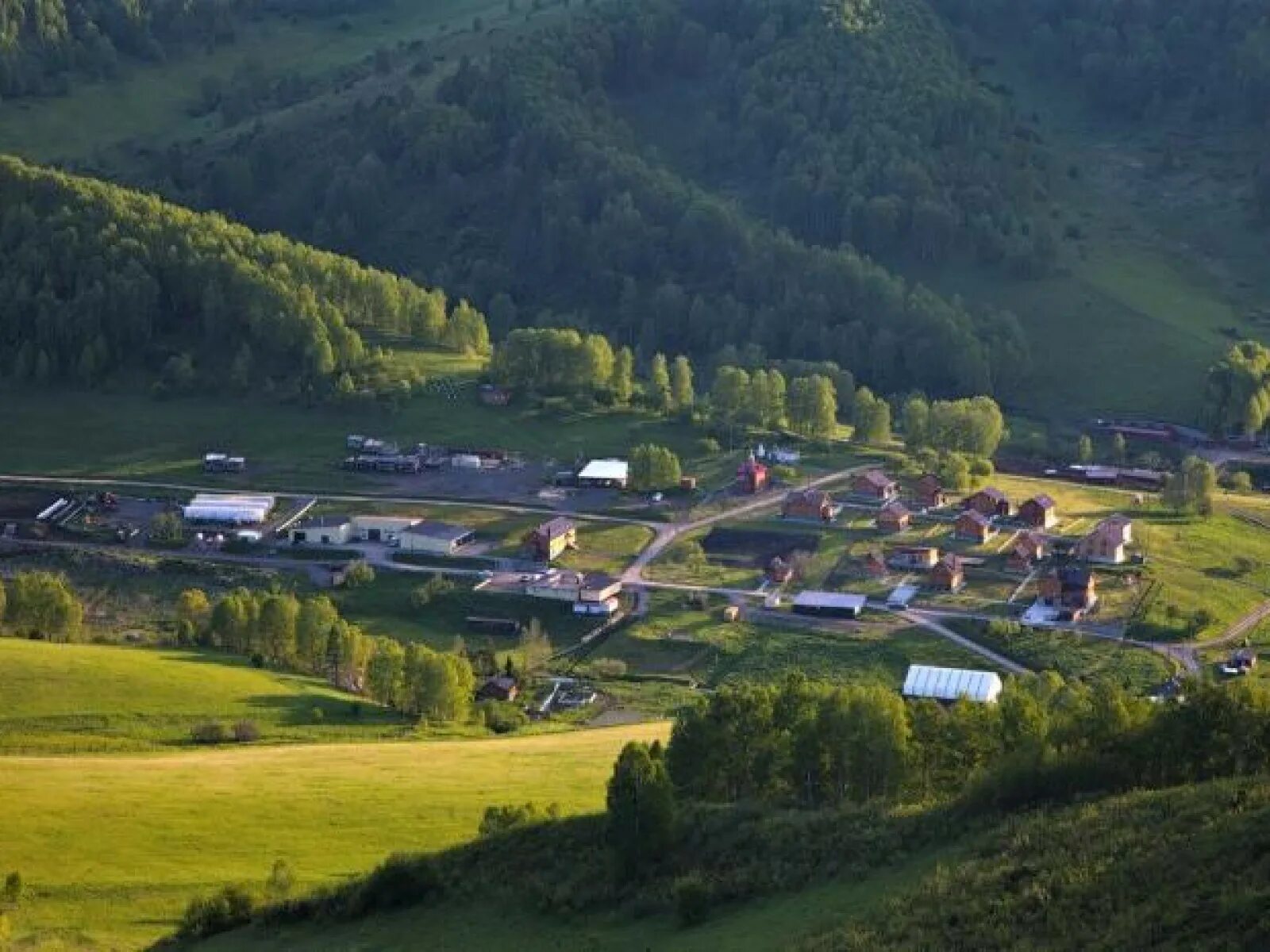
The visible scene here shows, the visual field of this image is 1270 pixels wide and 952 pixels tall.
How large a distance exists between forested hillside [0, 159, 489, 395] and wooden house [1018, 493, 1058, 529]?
1721 inches

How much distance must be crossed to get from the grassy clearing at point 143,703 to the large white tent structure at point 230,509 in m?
28.6

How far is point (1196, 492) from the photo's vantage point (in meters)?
117

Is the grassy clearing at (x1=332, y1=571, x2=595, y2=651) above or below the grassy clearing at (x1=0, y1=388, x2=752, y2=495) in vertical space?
below

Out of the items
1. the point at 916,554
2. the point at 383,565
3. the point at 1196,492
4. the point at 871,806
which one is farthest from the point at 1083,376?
the point at 871,806

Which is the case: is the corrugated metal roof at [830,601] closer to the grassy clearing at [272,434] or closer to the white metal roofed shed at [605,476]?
the white metal roofed shed at [605,476]

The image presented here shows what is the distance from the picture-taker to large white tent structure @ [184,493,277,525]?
11469 cm

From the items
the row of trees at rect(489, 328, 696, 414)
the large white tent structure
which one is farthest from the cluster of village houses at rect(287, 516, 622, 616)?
the row of trees at rect(489, 328, 696, 414)

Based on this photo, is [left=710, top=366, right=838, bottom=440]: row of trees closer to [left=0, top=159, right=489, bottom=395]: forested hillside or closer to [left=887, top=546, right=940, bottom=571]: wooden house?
[left=0, top=159, right=489, bottom=395]: forested hillside

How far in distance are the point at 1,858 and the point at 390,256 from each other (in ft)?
419

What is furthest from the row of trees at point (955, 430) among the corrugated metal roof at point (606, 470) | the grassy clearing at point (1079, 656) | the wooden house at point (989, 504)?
the grassy clearing at point (1079, 656)

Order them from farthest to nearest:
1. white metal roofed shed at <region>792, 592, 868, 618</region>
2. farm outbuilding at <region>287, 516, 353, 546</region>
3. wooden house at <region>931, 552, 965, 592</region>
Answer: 1. farm outbuilding at <region>287, 516, 353, 546</region>
2. wooden house at <region>931, 552, 965, 592</region>
3. white metal roofed shed at <region>792, 592, 868, 618</region>

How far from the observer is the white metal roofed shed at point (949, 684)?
8481 cm

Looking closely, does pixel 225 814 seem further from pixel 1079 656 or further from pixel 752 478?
pixel 752 478

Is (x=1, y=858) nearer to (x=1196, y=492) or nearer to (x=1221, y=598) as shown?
(x=1221, y=598)
